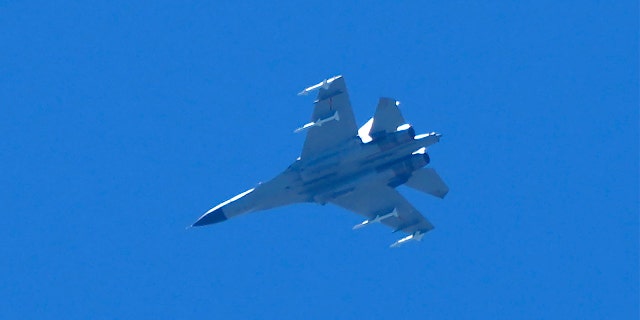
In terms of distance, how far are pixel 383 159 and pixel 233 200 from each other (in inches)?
289

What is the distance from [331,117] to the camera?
70.5 metres

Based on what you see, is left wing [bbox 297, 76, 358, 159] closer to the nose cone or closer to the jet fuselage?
the jet fuselage

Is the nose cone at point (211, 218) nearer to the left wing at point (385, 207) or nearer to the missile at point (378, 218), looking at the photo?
the left wing at point (385, 207)

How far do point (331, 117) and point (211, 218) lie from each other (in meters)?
7.90

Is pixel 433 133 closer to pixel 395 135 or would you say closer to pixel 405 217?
pixel 395 135

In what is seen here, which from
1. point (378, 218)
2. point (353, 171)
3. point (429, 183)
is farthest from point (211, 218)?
point (429, 183)

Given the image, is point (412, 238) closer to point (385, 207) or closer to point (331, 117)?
point (385, 207)

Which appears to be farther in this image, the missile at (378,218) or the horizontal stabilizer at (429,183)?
the missile at (378,218)

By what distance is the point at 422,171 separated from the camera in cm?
7300

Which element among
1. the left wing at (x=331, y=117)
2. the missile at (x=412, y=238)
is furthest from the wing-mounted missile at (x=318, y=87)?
the missile at (x=412, y=238)

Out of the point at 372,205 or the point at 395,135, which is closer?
the point at 395,135

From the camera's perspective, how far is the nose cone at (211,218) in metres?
74.1

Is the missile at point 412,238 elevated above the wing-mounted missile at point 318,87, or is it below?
below

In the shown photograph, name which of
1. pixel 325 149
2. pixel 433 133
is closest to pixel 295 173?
pixel 325 149
